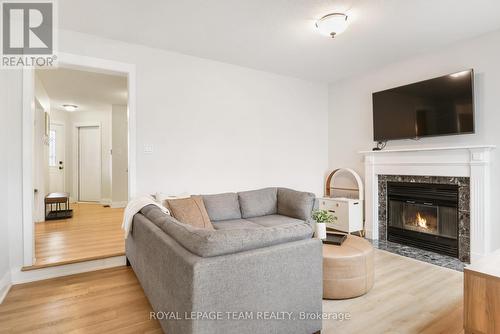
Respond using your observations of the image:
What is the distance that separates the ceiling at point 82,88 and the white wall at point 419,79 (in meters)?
3.73

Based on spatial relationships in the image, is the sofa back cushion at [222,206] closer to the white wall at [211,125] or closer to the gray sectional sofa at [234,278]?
the white wall at [211,125]

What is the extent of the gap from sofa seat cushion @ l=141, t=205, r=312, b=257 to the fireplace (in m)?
2.65

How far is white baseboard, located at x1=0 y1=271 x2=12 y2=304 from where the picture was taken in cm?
230

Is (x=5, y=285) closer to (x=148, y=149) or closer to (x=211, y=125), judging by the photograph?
(x=148, y=149)

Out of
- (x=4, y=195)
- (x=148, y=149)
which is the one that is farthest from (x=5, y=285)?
(x=148, y=149)

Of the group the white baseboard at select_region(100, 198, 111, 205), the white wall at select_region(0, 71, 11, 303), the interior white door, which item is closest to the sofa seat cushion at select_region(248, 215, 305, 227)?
the white wall at select_region(0, 71, 11, 303)

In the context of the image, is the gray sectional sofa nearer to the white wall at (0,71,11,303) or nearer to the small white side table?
the white wall at (0,71,11,303)

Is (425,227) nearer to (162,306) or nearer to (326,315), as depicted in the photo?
(326,315)

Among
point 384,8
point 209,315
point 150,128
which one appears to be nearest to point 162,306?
point 209,315

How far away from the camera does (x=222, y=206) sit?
3395 millimetres

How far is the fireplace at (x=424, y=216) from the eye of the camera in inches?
130

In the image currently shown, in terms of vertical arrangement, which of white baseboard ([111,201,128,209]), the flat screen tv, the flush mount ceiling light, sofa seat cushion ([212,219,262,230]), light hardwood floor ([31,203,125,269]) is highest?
the flush mount ceiling light

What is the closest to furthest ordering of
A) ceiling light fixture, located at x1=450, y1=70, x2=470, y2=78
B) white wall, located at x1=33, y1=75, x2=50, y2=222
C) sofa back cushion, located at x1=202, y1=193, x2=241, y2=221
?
ceiling light fixture, located at x1=450, y1=70, x2=470, y2=78, sofa back cushion, located at x1=202, y1=193, x2=241, y2=221, white wall, located at x1=33, y1=75, x2=50, y2=222

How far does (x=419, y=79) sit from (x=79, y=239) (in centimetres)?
513
